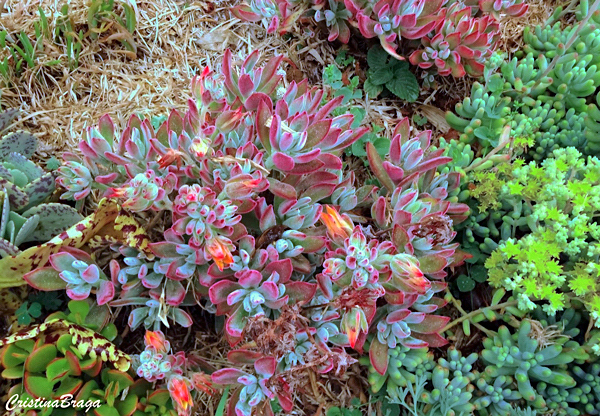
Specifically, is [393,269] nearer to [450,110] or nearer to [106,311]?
[106,311]

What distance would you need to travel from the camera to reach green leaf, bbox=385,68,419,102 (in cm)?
199

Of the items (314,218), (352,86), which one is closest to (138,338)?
(314,218)

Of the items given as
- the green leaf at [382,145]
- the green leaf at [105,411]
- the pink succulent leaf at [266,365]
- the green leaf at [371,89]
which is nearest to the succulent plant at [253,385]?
the pink succulent leaf at [266,365]

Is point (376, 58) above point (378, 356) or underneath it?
above

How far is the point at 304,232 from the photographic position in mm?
1510

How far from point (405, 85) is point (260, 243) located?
1004 mm

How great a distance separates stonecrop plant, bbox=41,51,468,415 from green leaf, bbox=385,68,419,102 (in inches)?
18.5

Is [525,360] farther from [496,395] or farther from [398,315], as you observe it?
[398,315]

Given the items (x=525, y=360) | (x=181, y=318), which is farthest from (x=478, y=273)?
(x=181, y=318)

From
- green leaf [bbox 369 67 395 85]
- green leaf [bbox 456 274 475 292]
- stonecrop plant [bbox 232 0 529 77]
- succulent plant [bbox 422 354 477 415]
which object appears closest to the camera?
succulent plant [bbox 422 354 477 415]

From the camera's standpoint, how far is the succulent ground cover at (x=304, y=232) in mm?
1272

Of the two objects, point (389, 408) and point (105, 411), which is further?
point (389, 408)

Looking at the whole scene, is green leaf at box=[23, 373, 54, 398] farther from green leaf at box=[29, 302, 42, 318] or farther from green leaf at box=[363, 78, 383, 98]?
green leaf at box=[363, 78, 383, 98]

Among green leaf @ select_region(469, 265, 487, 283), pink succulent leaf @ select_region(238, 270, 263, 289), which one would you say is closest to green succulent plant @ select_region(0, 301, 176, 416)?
pink succulent leaf @ select_region(238, 270, 263, 289)
